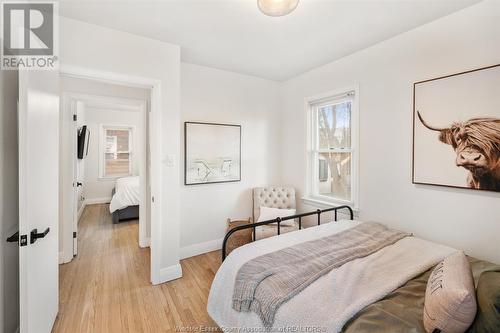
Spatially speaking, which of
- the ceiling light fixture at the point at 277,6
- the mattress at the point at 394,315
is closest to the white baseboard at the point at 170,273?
the mattress at the point at 394,315

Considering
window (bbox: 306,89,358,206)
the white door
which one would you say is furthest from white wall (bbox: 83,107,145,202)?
window (bbox: 306,89,358,206)

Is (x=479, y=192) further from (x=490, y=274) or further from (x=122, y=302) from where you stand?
(x=122, y=302)

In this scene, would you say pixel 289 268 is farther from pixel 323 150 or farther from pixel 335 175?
pixel 323 150

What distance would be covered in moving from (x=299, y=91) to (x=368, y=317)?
3.18 m

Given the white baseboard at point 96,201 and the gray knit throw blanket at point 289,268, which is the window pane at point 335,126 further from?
the white baseboard at point 96,201

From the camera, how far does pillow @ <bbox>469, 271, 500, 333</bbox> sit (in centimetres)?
94

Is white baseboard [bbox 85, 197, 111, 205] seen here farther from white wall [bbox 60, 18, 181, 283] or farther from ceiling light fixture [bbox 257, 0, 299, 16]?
ceiling light fixture [bbox 257, 0, 299, 16]

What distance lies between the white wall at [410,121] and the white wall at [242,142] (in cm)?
107

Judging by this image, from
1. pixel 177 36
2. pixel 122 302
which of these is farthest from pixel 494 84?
pixel 122 302

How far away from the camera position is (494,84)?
1.79 metres

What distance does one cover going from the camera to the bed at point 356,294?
111cm

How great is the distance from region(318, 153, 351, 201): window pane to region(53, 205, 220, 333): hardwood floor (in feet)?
6.09

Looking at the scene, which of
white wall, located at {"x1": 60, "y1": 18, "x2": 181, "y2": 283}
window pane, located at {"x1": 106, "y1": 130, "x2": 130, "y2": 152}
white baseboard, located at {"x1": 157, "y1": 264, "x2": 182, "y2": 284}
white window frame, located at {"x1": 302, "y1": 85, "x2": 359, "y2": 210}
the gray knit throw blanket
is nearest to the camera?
the gray knit throw blanket

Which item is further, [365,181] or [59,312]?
[365,181]
